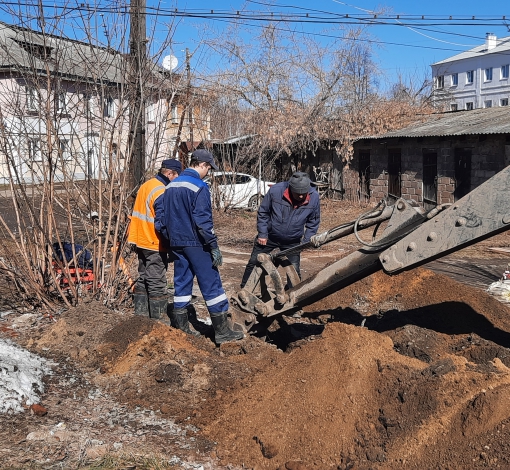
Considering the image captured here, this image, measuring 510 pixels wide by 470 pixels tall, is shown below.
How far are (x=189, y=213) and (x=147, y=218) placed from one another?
78 cm

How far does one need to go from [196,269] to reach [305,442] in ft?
7.92

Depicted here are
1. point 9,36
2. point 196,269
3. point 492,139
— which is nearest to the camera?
point 196,269

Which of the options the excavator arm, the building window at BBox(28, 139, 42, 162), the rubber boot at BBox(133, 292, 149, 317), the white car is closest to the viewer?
the excavator arm

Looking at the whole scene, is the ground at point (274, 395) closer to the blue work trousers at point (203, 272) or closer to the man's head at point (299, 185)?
the blue work trousers at point (203, 272)

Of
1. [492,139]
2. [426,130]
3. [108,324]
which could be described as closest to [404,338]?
[108,324]

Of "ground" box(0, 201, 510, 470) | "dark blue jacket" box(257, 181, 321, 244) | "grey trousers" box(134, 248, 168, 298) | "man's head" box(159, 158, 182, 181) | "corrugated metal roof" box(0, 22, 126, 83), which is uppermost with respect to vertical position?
"corrugated metal roof" box(0, 22, 126, 83)

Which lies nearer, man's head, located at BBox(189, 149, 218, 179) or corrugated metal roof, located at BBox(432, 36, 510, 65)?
man's head, located at BBox(189, 149, 218, 179)

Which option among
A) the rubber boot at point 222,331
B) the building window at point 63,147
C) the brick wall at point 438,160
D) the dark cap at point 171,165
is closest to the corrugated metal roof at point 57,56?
the building window at point 63,147

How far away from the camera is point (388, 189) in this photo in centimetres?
2188

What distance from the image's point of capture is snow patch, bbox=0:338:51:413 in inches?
180

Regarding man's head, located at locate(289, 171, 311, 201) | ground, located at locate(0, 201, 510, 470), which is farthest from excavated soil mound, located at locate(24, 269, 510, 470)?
man's head, located at locate(289, 171, 311, 201)

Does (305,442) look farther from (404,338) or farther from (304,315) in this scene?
(304,315)

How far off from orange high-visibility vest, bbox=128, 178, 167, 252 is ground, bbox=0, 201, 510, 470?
784 mm

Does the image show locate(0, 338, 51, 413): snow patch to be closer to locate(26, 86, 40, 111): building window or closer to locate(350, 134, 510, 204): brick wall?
locate(26, 86, 40, 111): building window
